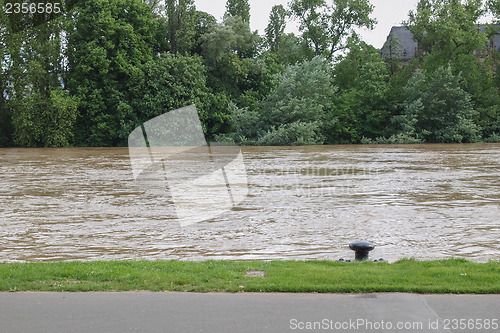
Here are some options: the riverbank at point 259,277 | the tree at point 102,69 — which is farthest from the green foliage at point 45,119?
the riverbank at point 259,277

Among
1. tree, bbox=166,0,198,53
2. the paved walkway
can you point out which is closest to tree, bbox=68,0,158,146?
tree, bbox=166,0,198,53

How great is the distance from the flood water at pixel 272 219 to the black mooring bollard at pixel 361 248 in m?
1.27

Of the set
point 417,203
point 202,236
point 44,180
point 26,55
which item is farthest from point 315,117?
point 202,236

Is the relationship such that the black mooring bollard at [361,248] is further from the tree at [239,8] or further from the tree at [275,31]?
the tree at [275,31]

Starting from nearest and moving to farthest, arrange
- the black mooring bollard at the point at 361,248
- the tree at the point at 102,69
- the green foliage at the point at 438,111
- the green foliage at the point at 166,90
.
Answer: the black mooring bollard at the point at 361,248
the green foliage at the point at 166,90
the tree at the point at 102,69
the green foliage at the point at 438,111

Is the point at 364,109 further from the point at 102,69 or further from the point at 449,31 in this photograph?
the point at 102,69

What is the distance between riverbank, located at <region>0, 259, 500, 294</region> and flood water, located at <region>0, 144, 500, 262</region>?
1511 millimetres

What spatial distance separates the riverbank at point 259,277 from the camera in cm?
564

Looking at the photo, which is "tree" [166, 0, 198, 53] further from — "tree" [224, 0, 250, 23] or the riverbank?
the riverbank

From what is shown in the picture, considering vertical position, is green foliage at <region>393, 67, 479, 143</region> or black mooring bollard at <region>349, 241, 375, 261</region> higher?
green foliage at <region>393, 67, 479, 143</region>

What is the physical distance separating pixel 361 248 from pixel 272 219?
4.73 metres

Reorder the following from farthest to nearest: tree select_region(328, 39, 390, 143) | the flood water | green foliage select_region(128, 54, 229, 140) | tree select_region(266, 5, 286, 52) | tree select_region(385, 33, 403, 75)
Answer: tree select_region(266, 5, 286, 52), tree select_region(385, 33, 403, 75), tree select_region(328, 39, 390, 143), green foliage select_region(128, 54, 229, 140), the flood water

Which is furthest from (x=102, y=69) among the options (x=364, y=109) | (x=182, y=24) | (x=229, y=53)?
(x=364, y=109)

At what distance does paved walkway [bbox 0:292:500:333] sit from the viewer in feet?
15.3
